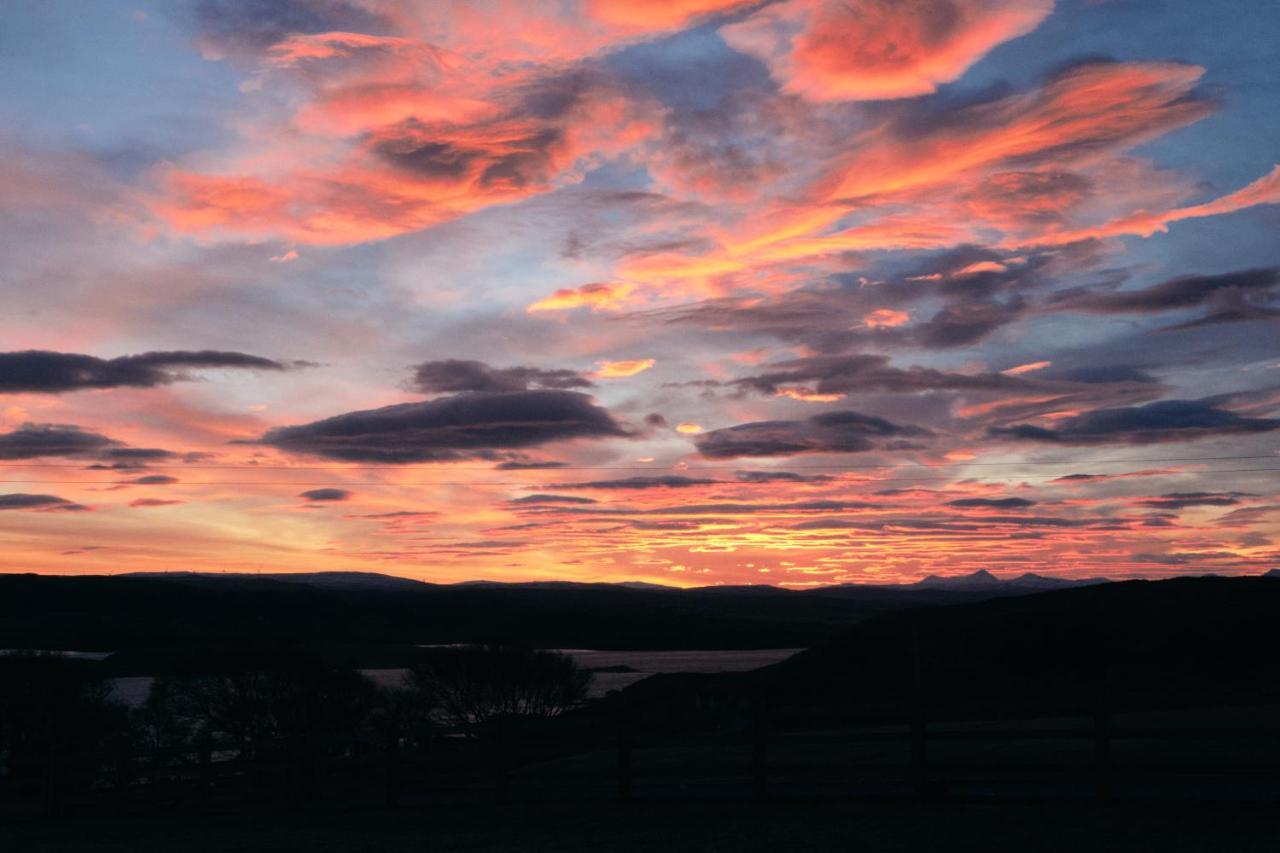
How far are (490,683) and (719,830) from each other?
6728 centimetres

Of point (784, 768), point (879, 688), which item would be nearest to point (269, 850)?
point (784, 768)

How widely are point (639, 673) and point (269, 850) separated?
17816cm

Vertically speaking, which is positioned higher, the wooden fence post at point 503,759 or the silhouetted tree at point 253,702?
the wooden fence post at point 503,759

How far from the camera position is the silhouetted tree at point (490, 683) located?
258 feet

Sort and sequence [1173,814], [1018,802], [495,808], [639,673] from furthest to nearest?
[639,673] → [495,808] → [1018,802] → [1173,814]

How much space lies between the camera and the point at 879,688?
A: 3526 inches

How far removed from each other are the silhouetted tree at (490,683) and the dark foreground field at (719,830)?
60031mm

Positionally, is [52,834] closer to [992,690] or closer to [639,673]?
[992,690]

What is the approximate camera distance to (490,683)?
7950 cm

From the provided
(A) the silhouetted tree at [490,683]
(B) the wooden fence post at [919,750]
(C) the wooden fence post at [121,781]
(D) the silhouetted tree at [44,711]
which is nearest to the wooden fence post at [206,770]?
(C) the wooden fence post at [121,781]

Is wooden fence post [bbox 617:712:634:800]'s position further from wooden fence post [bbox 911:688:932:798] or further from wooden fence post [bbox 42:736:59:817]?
wooden fence post [bbox 42:736:59:817]

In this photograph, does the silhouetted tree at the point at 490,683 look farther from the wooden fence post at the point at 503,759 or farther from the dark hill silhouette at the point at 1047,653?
the wooden fence post at the point at 503,759

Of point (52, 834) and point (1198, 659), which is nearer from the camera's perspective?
point (52, 834)

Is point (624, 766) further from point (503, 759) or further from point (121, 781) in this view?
point (121, 781)
